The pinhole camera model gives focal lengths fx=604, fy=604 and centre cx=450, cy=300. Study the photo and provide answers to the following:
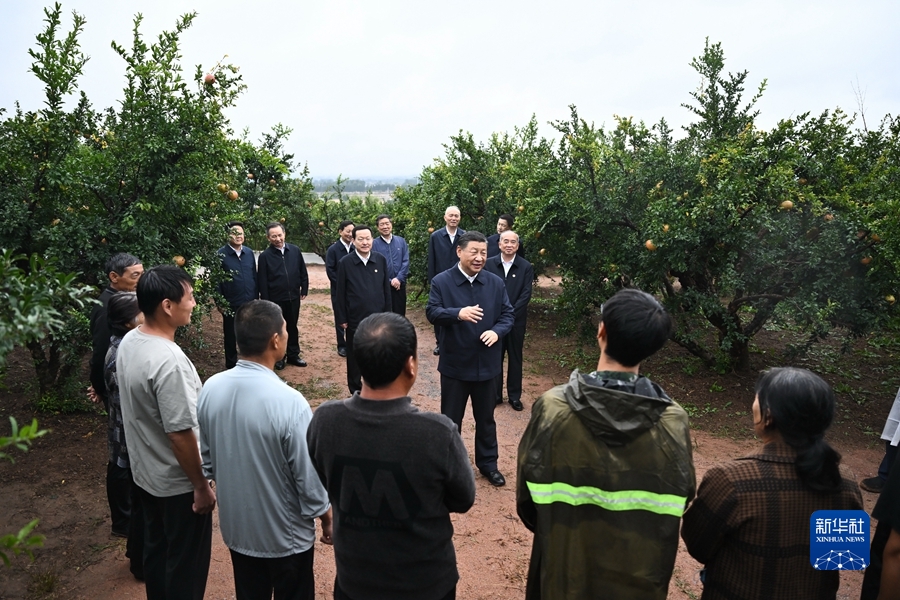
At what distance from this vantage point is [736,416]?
6148 mm

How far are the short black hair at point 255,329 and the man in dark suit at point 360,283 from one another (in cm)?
383

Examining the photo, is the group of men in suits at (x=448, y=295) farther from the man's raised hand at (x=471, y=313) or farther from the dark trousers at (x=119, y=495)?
the dark trousers at (x=119, y=495)

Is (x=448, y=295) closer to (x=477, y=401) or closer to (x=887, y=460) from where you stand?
(x=477, y=401)

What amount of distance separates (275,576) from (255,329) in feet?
3.49

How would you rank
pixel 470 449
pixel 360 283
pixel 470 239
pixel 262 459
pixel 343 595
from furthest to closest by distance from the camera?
pixel 360 283 → pixel 470 449 → pixel 470 239 → pixel 262 459 → pixel 343 595

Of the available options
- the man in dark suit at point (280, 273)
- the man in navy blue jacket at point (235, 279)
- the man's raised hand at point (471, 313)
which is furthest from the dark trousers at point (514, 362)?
the man in navy blue jacket at point (235, 279)

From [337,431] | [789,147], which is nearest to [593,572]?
[337,431]

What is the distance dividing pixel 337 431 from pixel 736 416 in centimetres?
531

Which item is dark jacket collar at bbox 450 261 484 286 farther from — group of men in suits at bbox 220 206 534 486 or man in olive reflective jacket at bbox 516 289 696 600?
man in olive reflective jacket at bbox 516 289 696 600

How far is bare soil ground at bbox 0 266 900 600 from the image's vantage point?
361 cm

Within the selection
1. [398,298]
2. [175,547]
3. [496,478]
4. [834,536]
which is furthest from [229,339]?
[834,536]

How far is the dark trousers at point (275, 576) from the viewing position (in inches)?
101

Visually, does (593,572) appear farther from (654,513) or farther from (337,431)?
(337,431)

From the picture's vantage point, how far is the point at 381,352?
2051mm
